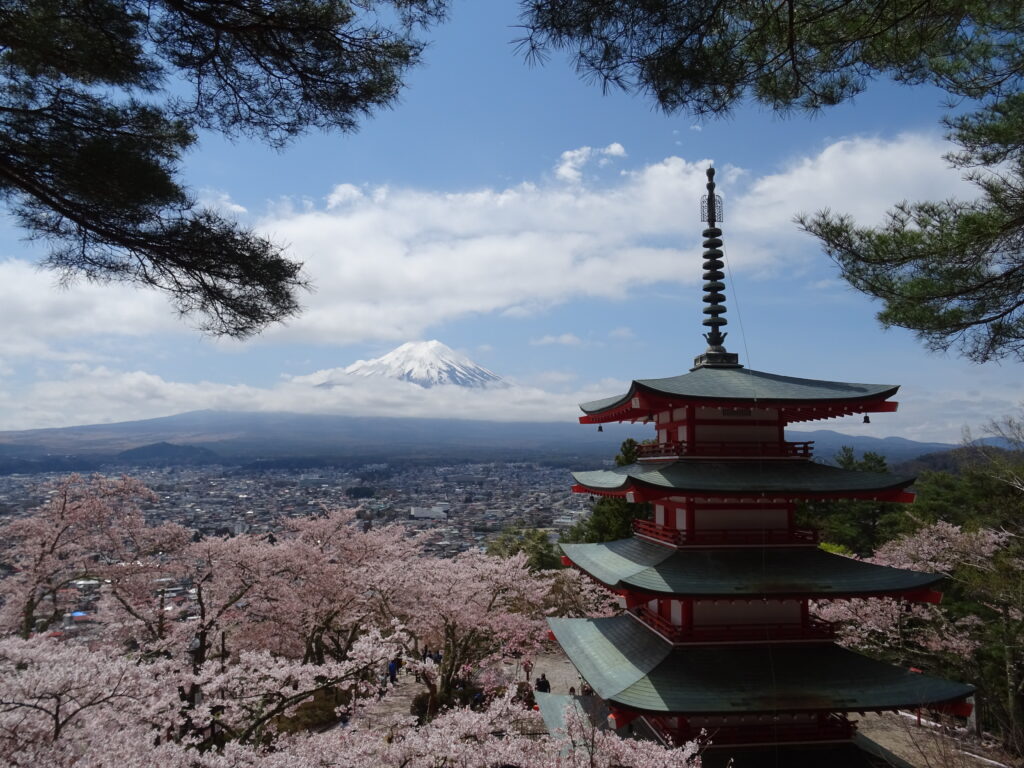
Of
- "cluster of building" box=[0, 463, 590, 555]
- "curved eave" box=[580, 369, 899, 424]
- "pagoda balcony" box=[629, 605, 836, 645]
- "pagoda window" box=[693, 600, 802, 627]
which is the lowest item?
"cluster of building" box=[0, 463, 590, 555]

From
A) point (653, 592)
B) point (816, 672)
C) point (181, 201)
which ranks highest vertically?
point (181, 201)

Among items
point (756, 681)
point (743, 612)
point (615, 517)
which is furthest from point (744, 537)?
point (615, 517)

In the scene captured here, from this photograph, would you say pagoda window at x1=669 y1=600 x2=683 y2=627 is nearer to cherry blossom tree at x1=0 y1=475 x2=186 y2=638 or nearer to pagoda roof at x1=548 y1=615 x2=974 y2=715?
pagoda roof at x1=548 y1=615 x2=974 y2=715

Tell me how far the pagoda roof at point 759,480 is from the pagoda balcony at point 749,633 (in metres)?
1.99

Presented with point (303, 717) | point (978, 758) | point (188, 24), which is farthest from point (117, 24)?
point (978, 758)

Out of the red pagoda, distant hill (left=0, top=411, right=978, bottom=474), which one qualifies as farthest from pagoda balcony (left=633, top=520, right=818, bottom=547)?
distant hill (left=0, top=411, right=978, bottom=474)

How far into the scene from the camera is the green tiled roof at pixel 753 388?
9.33 m

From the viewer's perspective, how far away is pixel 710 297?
11844mm

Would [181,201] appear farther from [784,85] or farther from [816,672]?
[816,672]

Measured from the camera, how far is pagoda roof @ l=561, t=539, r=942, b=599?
8.74 metres

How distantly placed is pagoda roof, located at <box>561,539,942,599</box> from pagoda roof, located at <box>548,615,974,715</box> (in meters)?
1.05

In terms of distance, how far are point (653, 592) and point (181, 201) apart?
7.42m

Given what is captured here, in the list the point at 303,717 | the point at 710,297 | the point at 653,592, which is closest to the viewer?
the point at 653,592

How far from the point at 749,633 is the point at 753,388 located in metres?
3.72
